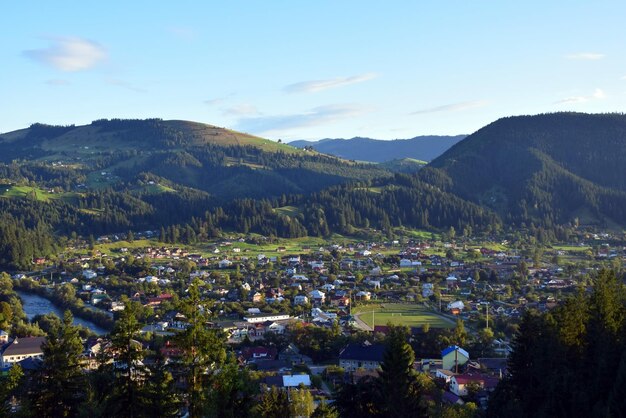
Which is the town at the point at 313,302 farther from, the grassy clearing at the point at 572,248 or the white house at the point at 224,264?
the grassy clearing at the point at 572,248

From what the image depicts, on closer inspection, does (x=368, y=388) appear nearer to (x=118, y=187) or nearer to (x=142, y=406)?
(x=142, y=406)

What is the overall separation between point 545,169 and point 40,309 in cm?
10871

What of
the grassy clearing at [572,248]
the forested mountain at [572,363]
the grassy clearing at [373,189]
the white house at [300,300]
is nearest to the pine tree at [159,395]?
the forested mountain at [572,363]

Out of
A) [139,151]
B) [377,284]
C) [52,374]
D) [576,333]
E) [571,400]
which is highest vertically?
[139,151]

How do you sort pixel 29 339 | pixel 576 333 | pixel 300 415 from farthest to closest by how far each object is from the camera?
pixel 29 339 → pixel 300 415 → pixel 576 333

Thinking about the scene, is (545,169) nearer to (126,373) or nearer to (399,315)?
(399,315)

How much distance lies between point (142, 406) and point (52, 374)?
2249 mm

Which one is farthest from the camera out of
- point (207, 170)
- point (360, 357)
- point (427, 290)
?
point (207, 170)

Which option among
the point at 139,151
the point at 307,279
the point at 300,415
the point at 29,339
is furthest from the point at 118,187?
the point at 300,415

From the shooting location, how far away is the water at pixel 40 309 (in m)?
47.4

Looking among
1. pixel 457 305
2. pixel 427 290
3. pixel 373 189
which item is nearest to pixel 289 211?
pixel 373 189

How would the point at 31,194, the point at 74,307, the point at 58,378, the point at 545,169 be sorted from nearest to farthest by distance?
the point at 58,378 < the point at 74,307 < the point at 31,194 < the point at 545,169

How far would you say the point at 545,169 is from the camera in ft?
434

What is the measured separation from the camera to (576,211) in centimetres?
11719
